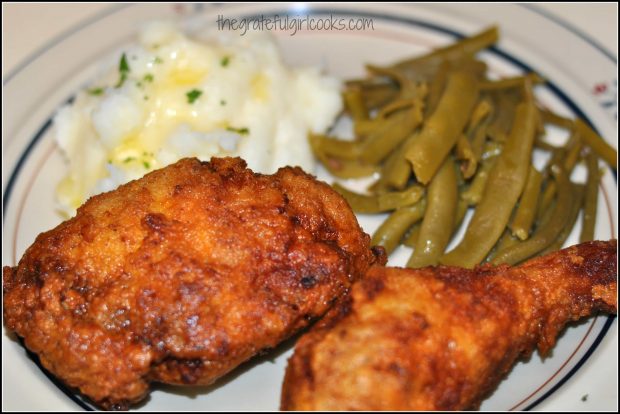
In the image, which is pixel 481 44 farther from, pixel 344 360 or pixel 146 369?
pixel 146 369

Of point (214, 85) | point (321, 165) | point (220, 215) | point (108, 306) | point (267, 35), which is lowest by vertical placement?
point (108, 306)

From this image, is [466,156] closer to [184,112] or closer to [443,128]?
[443,128]

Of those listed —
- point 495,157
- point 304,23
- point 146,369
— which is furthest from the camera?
point 304,23

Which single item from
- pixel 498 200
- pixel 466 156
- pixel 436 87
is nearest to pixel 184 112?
pixel 436 87

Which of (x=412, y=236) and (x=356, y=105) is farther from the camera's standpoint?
(x=356, y=105)

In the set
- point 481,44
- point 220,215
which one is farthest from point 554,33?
point 220,215

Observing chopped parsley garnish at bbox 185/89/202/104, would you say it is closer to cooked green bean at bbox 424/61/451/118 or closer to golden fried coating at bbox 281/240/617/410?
cooked green bean at bbox 424/61/451/118

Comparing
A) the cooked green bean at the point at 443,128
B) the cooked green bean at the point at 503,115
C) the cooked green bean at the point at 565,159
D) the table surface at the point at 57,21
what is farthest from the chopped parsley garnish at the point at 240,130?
the table surface at the point at 57,21
